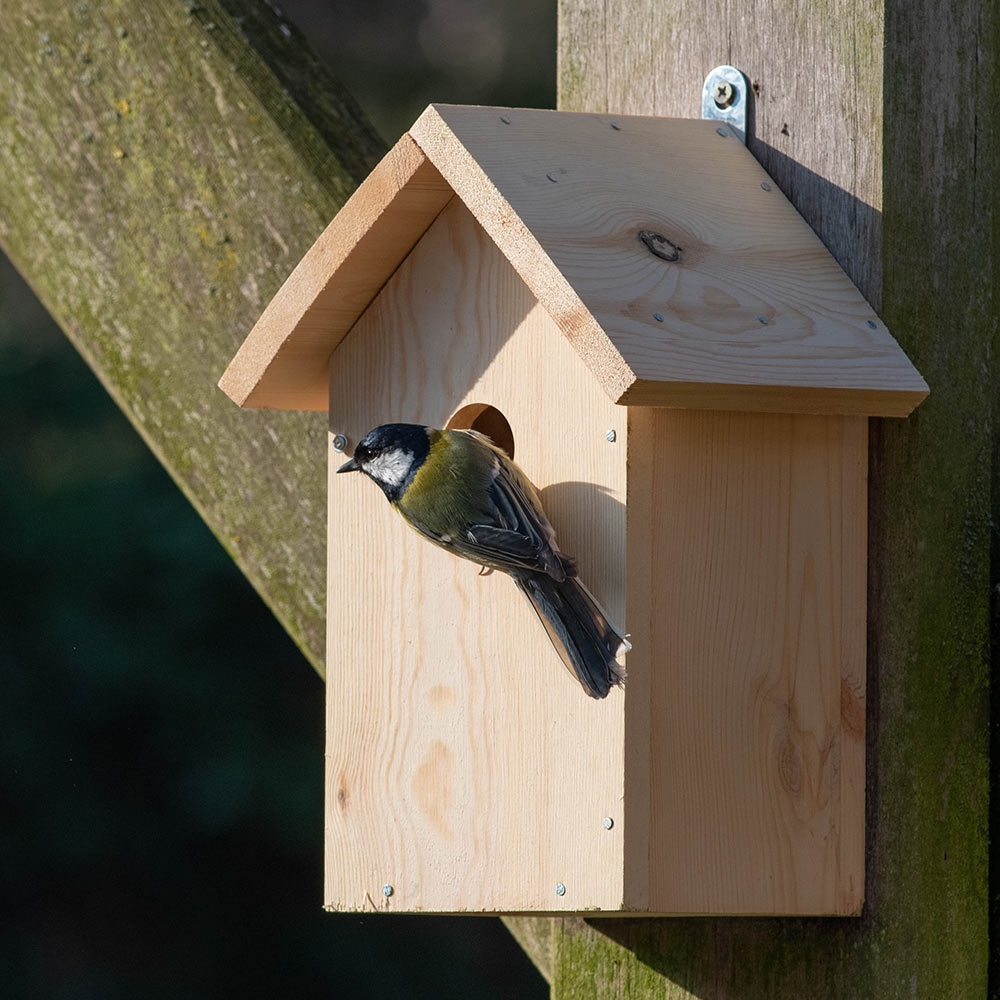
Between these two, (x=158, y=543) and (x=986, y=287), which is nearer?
(x=986, y=287)

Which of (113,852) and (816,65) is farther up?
(816,65)

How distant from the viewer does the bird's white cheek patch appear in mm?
2223

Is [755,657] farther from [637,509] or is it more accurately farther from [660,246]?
[660,246]

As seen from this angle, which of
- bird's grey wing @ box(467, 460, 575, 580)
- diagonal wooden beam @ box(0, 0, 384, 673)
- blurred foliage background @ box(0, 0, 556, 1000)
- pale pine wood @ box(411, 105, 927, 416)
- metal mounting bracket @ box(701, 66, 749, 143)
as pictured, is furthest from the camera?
blurred foliage background @ box(0, 0, 556, 1000)

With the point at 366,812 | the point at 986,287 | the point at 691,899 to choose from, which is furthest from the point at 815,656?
the point at 366,812

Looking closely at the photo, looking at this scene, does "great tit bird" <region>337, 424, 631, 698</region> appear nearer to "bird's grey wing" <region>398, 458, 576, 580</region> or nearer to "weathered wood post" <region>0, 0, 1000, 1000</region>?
"bird's grey wing" <region>398, 458, 576, 580</region>

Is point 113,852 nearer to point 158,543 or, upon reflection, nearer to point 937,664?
point 158,543

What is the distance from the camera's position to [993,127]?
2.23 meters

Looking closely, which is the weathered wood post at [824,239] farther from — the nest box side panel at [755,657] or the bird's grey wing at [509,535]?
the bird's grey wing at [509,535]

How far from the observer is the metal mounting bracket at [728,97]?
7.47 ft

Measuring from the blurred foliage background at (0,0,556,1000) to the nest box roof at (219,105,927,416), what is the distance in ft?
15.4

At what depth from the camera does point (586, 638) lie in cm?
200

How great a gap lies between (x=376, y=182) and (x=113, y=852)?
17.8 feet

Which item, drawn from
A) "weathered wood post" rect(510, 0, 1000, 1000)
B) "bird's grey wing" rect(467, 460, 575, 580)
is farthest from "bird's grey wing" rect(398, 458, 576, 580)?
"weathered wood post" rect(510, 0, 1000, 1000)
